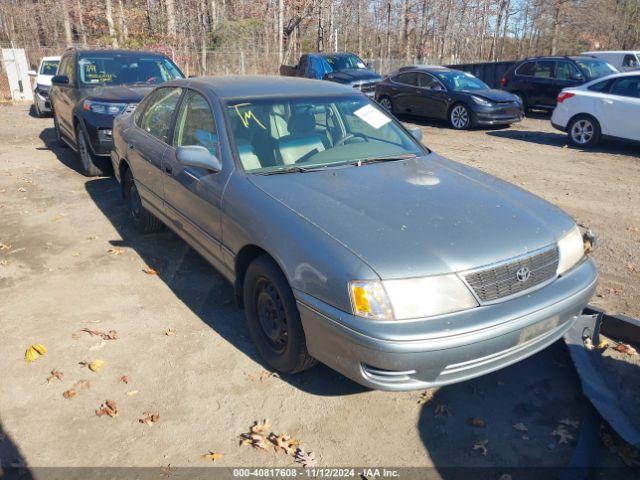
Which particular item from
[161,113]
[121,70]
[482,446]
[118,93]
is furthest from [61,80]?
[482,446]

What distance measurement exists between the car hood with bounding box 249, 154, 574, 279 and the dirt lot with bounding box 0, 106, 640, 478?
0.96 m

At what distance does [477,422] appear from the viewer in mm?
3068

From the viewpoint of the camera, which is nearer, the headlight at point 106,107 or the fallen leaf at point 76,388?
the fallen leaf at point 76,388

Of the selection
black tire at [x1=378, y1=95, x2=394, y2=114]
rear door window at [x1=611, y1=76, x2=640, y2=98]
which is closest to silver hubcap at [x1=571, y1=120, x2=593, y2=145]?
rear door window at [x1=611, y1=76, x2=640, y2=98]

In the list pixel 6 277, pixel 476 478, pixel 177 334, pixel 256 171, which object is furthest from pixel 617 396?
pixel 6 277

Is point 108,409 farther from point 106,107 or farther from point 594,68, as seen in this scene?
point 594,68

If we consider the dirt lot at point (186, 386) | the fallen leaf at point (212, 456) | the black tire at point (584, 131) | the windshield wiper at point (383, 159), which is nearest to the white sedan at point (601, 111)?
the black tire at point (584, 131)

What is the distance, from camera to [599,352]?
12.1ft

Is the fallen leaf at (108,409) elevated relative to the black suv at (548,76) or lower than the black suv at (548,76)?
lower

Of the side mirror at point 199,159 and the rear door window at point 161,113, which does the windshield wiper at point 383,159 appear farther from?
the rear door window at point 161,113

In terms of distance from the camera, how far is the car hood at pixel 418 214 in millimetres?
2779

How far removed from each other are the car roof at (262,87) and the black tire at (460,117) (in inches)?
370

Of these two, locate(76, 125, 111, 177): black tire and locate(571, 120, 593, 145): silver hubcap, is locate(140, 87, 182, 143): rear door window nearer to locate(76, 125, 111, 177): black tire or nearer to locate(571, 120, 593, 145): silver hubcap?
locate(76, 125, 111, 177): black tire

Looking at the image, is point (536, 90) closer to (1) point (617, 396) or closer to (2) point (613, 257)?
(2) point (613, 257)
